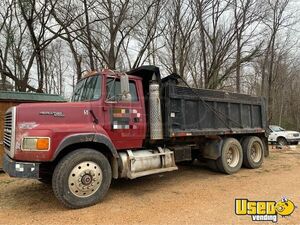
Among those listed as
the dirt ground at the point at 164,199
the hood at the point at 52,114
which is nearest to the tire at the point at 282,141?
the dirt ground at the point at 164,199

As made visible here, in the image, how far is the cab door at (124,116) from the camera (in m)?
6.09

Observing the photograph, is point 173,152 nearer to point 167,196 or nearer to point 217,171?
point 167,196

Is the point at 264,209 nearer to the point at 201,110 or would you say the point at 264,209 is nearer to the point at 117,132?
the point at 201,110

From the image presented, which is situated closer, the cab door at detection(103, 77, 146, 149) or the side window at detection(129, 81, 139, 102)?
the cab door at detection(103, 77, 146, 149)

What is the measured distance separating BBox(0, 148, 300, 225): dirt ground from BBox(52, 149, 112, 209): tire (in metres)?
0.22

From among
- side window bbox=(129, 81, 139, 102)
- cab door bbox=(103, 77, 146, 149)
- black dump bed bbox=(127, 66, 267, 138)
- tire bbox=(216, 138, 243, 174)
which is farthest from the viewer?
tire bbox=(216, 138, 243, 174)

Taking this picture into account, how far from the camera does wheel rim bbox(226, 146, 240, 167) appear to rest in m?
8.70

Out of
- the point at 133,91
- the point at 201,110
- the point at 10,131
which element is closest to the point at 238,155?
the point at 201,110

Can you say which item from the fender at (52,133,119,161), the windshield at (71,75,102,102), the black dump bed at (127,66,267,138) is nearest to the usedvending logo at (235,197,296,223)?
the black dump bed at (127,66,267,138)

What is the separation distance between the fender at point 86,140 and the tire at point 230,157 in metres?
3.68

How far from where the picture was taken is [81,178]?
17.6 ft

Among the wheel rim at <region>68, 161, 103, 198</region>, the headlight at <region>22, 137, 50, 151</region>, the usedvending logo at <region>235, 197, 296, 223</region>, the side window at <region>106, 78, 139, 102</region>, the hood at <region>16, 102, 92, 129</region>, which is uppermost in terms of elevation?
the side window at <region>106, 78, 139, 102</region>

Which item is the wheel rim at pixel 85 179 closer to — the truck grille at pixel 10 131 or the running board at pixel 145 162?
the running board at pixel 145 162

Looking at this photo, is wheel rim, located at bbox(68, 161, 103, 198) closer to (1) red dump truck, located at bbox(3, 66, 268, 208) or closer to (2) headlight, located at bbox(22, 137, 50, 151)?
(1) red dump truck, located at bbox(3, 66, 268, 208)
